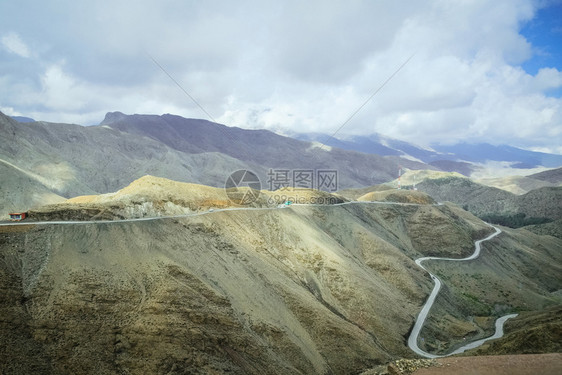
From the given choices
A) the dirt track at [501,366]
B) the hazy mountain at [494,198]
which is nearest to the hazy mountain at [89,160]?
the dirt track at [501,366]

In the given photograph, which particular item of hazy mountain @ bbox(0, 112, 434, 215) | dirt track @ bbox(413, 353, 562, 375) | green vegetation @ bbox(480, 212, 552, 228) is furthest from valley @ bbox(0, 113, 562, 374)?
green vegetation @ bbox(480, 212, 552, 228)

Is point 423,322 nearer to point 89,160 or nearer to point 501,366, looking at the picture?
point 501,366

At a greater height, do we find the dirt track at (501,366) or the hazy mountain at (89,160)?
the hazy mountain at (89,160)

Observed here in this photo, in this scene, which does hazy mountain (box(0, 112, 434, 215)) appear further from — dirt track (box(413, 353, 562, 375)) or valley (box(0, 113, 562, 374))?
dirt track (box(413, 353, 562, 375))

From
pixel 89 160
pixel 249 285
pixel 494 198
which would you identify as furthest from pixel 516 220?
pixel 89 160

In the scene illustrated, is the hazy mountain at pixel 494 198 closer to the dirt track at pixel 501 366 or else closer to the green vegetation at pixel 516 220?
the green vegetation at pixel 516 220
